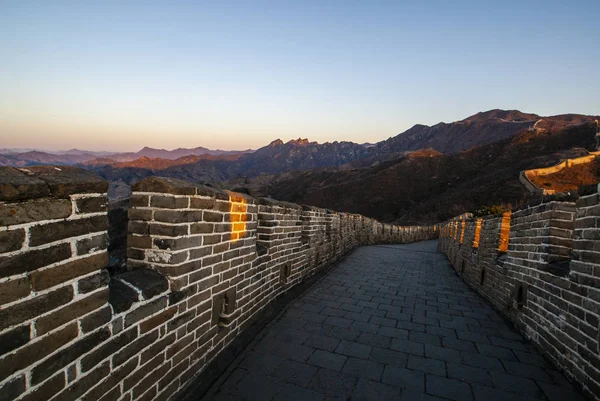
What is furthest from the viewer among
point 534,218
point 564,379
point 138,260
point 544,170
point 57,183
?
point 544,170

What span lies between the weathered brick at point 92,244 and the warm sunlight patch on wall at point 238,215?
1.43 metres

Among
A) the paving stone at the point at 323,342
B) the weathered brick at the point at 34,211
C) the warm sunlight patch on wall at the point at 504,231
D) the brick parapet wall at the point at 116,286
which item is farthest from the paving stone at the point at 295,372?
the warm sunlight patch on wall at the point at 504,231

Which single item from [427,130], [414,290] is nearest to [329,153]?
[427,130]

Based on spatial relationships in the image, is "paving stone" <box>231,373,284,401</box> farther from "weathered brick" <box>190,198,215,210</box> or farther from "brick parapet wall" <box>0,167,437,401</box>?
"weathered brick" <box>190,198,215,210</box>

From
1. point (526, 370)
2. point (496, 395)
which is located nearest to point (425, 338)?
point (526, 370)

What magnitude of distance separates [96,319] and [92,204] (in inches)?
22.7

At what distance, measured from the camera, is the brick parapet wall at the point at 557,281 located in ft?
8.59

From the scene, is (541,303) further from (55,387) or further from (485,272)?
(55,387)

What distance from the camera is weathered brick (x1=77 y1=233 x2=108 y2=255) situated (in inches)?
60.0

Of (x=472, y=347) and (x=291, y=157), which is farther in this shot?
(x=291, y=157)

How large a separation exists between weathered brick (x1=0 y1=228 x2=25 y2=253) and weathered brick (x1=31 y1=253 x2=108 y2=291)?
14 cm

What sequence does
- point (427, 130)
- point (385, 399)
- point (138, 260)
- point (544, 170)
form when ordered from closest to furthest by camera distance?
point (138, 260) < point (385, 399) < point (544, 170) < point (427, 130)

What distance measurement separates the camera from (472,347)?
364 cm

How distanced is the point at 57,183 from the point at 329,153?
587 ft
